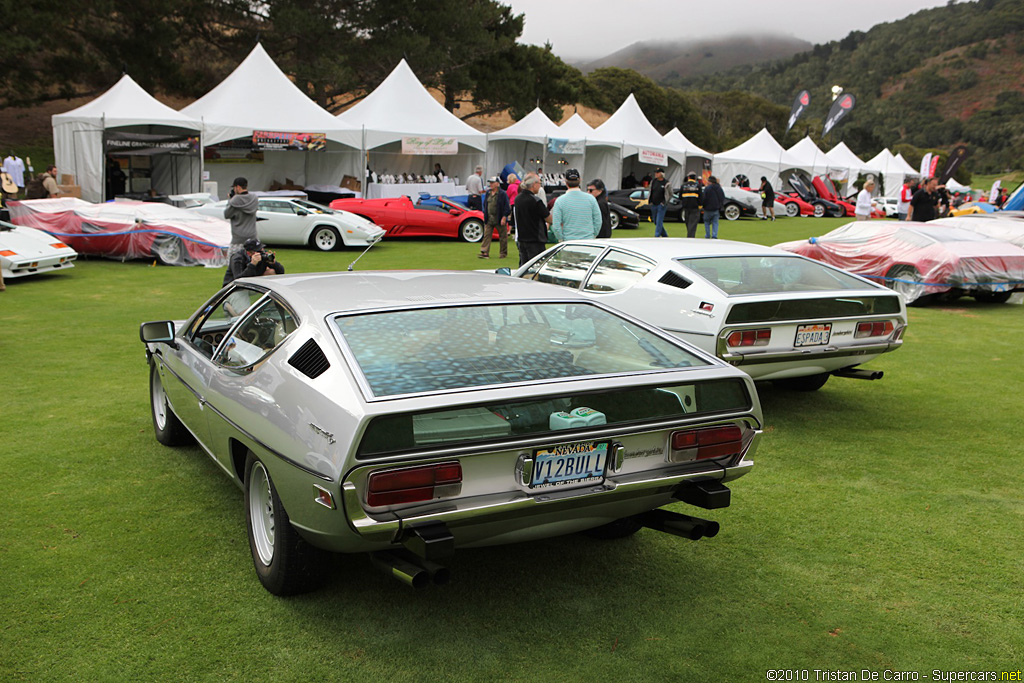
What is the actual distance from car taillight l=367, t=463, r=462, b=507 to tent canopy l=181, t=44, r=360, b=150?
846 inches

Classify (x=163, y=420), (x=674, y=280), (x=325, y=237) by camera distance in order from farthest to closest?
(x=325, y=237), (x=674, y=280), (x=163, y=420)

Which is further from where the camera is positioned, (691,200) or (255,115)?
(255,115)

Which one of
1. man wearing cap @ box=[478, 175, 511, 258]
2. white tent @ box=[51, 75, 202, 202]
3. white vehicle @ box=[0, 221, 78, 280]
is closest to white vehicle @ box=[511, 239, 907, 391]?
man wearing cap @ box=[478, 175, 511, 258]

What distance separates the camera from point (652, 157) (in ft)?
109

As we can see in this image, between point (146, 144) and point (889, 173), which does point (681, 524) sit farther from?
point (889, 173)

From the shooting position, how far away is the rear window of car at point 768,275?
6105mm

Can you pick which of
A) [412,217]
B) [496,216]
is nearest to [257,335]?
[496,216]

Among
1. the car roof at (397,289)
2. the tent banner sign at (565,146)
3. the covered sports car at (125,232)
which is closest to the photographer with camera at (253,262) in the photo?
the car roof at (397,289)

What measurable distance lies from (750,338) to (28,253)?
11527 millimetres

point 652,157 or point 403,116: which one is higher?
point 403,116

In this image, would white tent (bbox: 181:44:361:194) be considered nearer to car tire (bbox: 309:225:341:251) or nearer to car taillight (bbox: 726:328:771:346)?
car tire (bbox: 309:225:341:251)

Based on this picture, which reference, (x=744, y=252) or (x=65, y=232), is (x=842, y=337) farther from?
(x=65, y=232)

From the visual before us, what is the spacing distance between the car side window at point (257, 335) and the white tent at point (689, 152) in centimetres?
3292

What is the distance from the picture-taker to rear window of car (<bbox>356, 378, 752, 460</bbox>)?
107 inches
